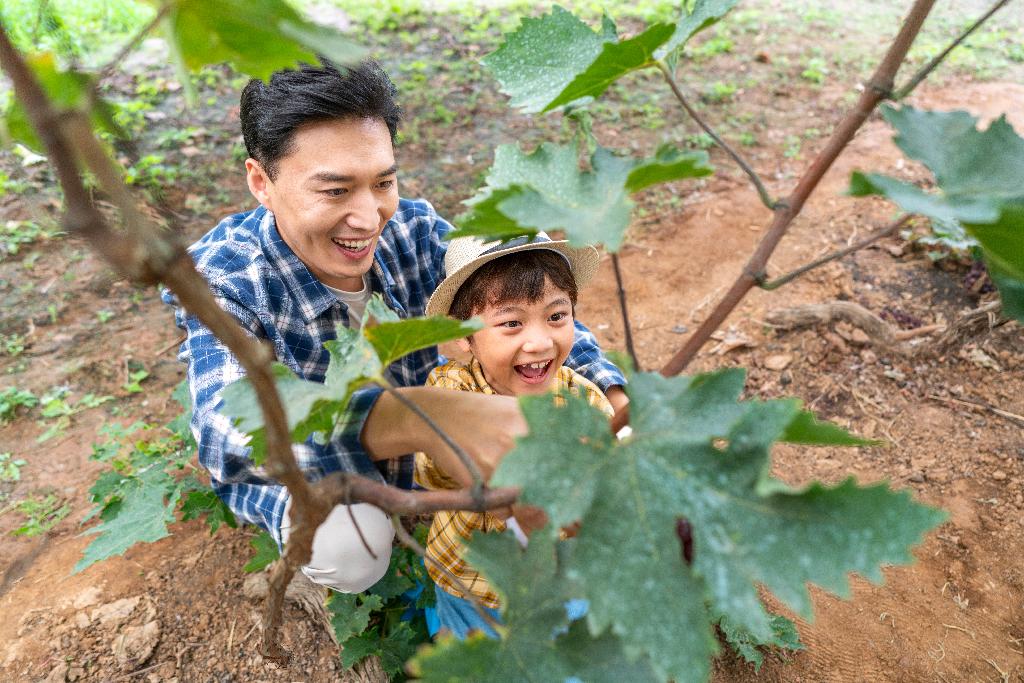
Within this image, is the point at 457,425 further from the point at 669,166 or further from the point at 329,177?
the point at 329,177

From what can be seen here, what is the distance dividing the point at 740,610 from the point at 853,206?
3997 mm

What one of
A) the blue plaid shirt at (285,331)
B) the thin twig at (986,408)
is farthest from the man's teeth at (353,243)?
the thin twig at (986,408)

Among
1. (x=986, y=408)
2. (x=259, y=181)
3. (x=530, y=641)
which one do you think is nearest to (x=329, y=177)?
(x=259, y=181)

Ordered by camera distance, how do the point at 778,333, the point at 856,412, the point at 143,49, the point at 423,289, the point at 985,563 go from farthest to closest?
the point at 143,49, the point at 778,333, the point at 856,412, the point at 423,289, the point at 985,563

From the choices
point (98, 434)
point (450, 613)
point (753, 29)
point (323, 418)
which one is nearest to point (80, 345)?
point (98, 434)

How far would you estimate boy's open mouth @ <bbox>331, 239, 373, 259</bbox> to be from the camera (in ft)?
6.57

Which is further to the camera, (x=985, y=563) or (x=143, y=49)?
(x=143, y=49)

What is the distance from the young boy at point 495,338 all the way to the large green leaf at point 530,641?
0.90 m

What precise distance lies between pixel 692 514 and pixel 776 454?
6.96ft

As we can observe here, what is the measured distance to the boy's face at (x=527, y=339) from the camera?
5.73 feet

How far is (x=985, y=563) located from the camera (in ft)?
7.08

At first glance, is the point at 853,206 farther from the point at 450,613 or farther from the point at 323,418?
the point at 323,418

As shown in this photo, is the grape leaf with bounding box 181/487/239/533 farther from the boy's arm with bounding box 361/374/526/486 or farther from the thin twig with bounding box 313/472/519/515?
the thin twig with bounding box 313/472/519/515

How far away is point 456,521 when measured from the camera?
5.95 feet
